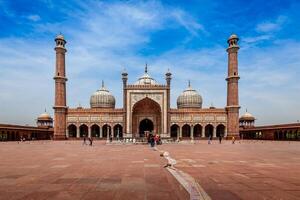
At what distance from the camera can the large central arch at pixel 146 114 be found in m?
47.3

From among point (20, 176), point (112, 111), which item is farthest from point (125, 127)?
point (20, 176)

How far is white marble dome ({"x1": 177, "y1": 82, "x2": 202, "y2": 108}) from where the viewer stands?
52938 millimetres

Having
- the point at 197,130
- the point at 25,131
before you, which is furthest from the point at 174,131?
the point at 25,131

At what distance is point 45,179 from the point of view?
21.8 ft

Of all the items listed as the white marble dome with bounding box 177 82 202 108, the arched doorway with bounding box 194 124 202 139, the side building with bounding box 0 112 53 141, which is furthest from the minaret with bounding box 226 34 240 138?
the side building with bounding box 0 112 53 141

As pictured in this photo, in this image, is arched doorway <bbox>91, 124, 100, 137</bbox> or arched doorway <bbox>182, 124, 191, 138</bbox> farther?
arched doorway <bbox>91, 124, 100, 137</bbox>

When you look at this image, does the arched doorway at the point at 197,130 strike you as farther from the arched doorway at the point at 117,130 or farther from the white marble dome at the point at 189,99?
the arched doorway at the point at 117,130

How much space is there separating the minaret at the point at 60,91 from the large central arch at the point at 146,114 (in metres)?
10.8

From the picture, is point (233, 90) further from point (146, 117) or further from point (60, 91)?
point (60, 91)

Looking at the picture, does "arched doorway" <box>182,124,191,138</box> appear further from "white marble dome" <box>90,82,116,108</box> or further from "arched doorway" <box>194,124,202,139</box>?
"white marble dome" <box>90,82,116,108</box>

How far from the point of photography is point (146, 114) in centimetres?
4784

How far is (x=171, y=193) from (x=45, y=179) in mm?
3080

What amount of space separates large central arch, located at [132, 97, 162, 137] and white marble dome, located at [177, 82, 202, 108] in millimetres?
7684

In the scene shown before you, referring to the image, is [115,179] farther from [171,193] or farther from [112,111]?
[112,111]
